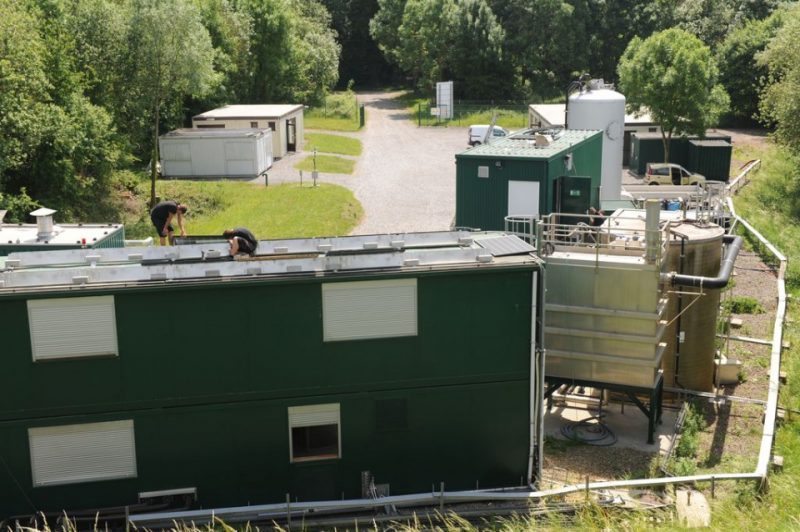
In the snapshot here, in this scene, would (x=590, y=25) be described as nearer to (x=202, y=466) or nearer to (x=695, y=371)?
(x=695, y=371)

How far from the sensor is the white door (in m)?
26.0

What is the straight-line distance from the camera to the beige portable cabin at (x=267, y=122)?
51.8 meters

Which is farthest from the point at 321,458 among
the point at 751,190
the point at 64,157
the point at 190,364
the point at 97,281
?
the point at 751,190

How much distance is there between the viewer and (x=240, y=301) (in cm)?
1414

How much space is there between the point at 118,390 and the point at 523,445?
654 cm

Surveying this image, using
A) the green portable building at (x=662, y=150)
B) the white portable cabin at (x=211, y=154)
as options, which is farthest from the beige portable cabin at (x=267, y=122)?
the green portable building at (x=662, y=150)

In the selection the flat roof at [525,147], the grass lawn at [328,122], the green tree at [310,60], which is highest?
the green tree at [310,60]

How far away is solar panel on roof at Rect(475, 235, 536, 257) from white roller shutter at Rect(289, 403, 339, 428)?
3.64m

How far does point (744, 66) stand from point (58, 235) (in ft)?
184

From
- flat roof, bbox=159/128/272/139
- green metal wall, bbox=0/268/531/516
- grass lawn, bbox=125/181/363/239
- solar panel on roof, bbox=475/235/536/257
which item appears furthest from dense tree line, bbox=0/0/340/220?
solar panel on roof, bbox=475/235/536/257

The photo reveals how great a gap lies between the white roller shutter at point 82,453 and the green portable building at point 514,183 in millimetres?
14661

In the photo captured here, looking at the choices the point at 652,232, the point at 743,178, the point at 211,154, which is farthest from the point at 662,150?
the point at 652,232

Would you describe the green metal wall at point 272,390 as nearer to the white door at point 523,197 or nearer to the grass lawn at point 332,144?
the white door at point 523,197

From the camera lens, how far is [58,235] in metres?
→ 22.9
